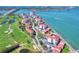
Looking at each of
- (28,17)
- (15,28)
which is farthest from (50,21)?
(15,28)

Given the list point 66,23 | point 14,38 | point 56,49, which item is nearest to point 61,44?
point 56,49

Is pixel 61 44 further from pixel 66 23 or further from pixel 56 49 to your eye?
pixel 66 23

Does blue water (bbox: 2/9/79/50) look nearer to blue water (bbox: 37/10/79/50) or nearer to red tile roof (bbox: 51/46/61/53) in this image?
blue water (bbox: 37/10/79/50)

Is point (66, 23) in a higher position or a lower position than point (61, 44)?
higher

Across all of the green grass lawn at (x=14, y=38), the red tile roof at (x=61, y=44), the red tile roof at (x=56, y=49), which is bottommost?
the red tile roof at (x=56, y=49)

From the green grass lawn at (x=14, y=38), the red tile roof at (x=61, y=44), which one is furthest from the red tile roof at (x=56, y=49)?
the green grass lawn at (x=14, y=38)

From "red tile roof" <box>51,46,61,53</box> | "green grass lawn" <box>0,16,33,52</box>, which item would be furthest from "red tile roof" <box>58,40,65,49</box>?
"green grass lawn" <box>0,16,33,52</box>

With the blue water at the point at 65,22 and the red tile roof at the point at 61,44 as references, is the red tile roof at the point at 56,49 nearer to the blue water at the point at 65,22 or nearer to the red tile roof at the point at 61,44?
→ the red tile roof at the point at 61,44
